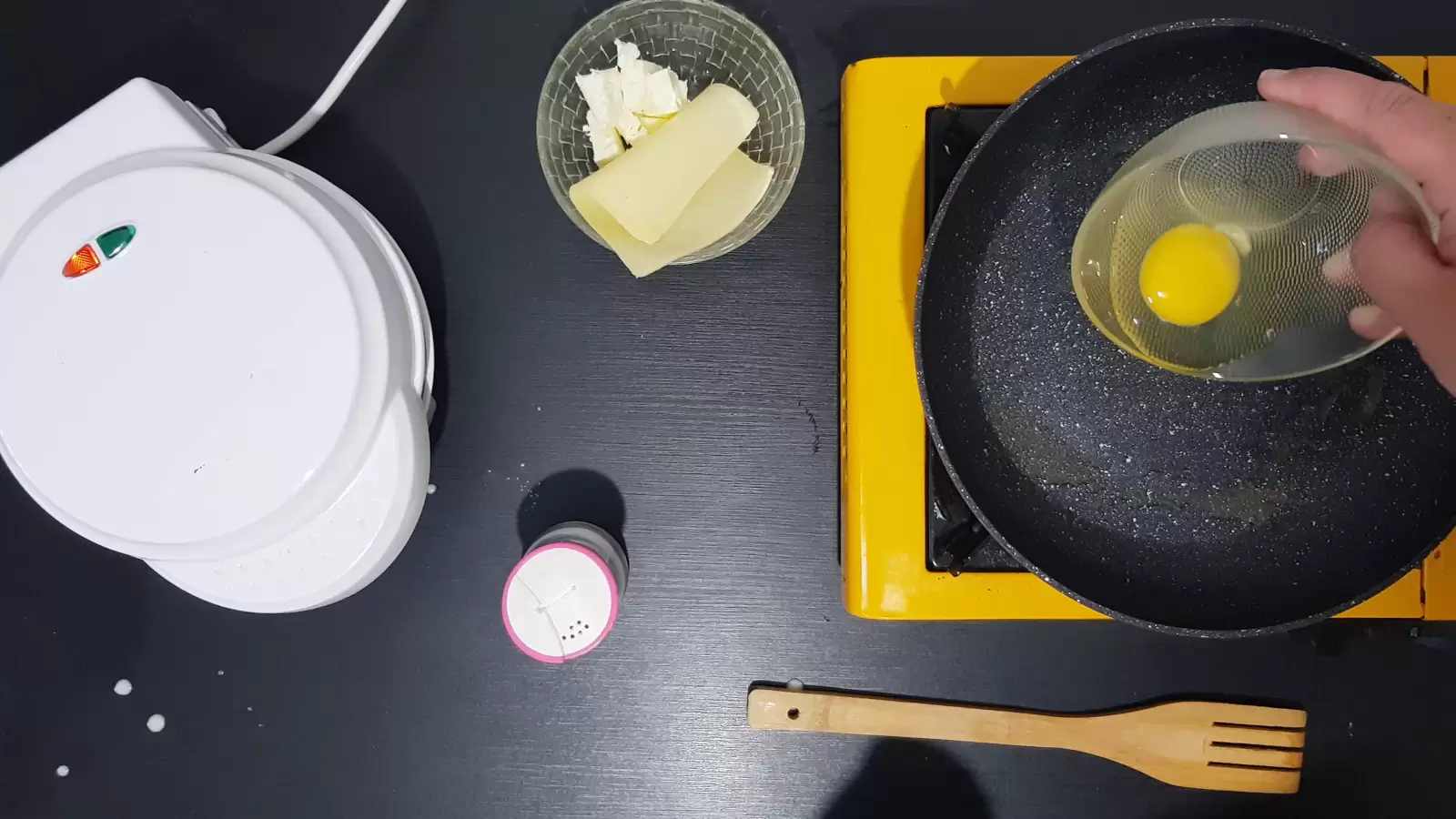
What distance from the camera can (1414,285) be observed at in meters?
0.40

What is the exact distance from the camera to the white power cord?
66cm

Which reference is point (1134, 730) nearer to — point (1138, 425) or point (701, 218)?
point (1138, 425)

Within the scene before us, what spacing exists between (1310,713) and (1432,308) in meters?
0.41

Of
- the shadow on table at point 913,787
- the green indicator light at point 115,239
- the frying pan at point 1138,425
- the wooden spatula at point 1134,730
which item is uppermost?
the green indicator light at point 115,239

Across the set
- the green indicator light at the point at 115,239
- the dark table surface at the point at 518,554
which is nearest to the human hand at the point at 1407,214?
the dark table surface at the point at 518,554

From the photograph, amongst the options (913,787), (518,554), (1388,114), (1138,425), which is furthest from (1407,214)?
(518,554)

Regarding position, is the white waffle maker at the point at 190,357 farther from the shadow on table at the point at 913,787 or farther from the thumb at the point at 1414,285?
the thumb at the point at 1414,285

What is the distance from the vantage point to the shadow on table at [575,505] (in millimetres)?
673

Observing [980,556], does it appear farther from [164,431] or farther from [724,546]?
[164,431]

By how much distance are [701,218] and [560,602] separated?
0.97 feet

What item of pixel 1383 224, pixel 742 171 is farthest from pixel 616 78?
pixel 1383 224

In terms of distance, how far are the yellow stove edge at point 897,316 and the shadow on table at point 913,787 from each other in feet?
0.50

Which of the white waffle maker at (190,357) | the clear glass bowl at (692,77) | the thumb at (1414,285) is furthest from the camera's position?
the clear glass bowl at (692,77)

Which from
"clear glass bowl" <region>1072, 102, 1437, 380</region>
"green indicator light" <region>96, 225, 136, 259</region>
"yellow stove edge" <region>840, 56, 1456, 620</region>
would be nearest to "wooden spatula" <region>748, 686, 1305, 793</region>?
"yellow stove edge" <region>840, 56, 1456, 620</region>
